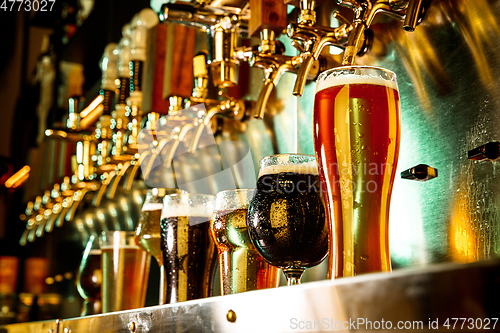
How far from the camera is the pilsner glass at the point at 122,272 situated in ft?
4.61

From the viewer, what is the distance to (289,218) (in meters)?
0.77

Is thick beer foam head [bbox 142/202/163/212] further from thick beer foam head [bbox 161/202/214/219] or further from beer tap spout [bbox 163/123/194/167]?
beer tap spout [bbox 163/123/194/167]

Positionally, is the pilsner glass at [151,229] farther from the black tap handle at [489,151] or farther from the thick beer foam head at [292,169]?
the black tap handle at [489,151]

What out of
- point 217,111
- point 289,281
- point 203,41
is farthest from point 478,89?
point 203,41

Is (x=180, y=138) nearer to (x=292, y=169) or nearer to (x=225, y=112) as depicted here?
(x=225, y=112)

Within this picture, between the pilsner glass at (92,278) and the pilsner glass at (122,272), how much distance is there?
17 cm

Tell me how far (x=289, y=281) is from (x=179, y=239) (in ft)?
1.05

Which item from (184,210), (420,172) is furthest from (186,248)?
(420,172)

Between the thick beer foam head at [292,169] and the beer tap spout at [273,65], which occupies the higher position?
the beer tap spout at [273,65]
